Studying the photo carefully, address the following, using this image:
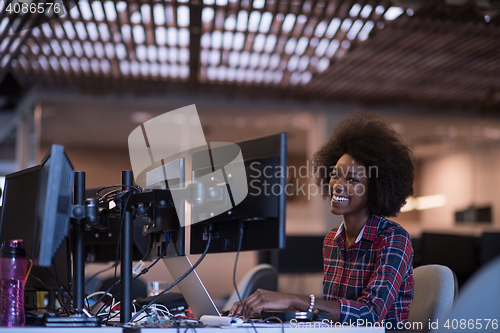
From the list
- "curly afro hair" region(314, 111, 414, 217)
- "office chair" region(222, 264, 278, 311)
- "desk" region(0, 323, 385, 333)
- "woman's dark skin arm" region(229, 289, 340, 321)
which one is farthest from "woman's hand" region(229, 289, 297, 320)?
"office chair" region(222, 264, 278, 311)

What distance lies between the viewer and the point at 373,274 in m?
1.90

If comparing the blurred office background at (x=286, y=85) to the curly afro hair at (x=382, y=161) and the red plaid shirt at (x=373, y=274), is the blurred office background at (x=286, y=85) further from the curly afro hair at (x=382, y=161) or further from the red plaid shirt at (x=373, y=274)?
the red plaid shirt at (x=373, y=274)

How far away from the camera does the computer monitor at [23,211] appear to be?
1.62m

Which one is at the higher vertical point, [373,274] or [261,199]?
[261,199]

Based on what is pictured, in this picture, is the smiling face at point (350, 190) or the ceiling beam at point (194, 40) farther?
the ceiling beam at point (194, 40)

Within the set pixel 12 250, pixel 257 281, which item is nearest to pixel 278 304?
pixel 12 250

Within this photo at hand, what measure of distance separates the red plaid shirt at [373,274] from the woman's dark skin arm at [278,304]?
4 cm

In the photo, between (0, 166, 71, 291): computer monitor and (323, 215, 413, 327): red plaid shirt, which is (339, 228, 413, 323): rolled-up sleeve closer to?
(323, 215, 413, 327): red plaid shirt

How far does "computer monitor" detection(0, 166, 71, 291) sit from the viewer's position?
5.30 feet

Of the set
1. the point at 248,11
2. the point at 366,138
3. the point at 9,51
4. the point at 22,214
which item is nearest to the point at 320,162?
the point at 366,138

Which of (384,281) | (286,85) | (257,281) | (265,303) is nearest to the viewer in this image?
(265,303)

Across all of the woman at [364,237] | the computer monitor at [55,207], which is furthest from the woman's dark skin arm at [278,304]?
the computer monitor at [55,207]

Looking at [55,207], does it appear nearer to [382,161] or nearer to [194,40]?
[382,161]

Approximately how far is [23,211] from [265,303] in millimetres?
892
